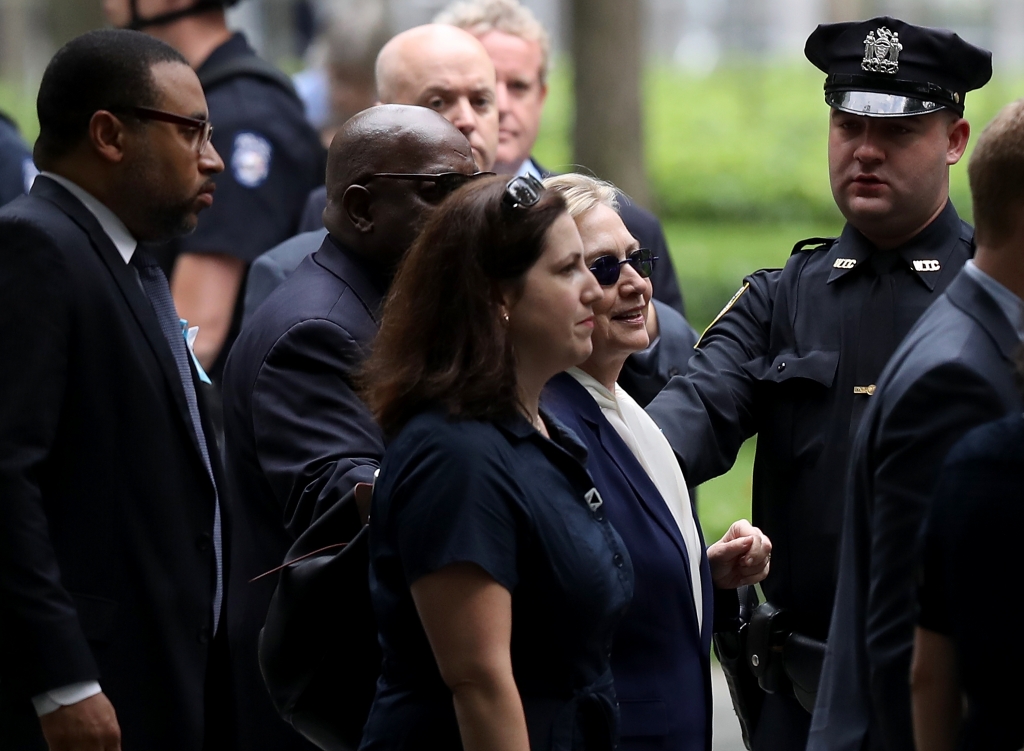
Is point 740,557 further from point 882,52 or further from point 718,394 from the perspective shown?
point 882,52

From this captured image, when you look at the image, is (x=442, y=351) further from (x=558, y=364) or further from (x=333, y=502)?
(x=333, y=502)

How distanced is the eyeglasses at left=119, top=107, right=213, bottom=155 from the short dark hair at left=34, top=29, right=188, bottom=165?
0.05 ft

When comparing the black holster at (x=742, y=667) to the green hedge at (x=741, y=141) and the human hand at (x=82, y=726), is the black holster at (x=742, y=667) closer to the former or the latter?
the human hand at (x=82, y=726)

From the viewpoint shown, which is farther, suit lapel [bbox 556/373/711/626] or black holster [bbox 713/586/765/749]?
black holster [bbox 713/586/765/749]

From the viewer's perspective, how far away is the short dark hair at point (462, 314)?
102 inches

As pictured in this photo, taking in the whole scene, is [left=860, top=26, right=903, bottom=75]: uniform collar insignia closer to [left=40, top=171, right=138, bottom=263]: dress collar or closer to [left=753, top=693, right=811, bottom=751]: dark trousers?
[left=753, top=693, right=811, bottom=751]: dark trousers

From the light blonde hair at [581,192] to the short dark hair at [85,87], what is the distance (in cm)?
90

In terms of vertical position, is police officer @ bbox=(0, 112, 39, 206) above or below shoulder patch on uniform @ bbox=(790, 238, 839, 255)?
below

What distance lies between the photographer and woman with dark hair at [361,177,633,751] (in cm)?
246

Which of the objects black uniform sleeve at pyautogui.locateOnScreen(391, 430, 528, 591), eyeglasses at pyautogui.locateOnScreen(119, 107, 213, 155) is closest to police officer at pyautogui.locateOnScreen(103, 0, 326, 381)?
eyeglasses at pyautogui.locateOnScreen(119, 107, 213, 155)

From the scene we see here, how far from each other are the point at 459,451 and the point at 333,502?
644 millimetres

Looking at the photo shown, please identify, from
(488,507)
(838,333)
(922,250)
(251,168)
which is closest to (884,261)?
(922,250)

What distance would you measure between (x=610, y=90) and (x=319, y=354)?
8082 millimetres

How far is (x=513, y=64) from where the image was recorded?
525 cm
